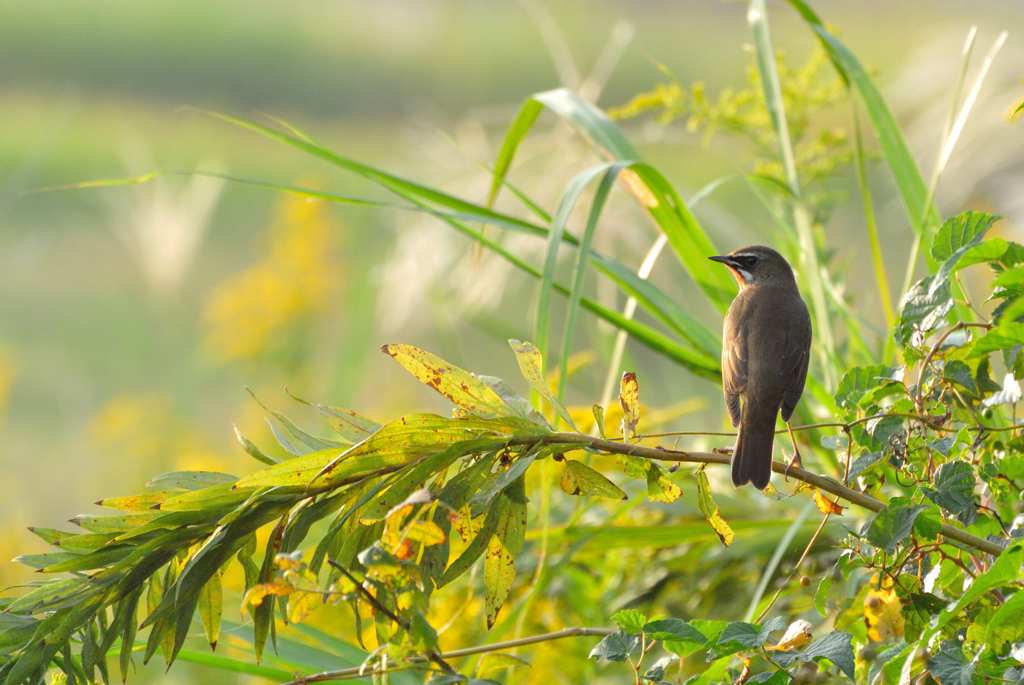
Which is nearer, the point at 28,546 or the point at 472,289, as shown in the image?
the point at 472,289

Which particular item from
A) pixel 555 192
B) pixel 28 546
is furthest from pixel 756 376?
pixel 28 546

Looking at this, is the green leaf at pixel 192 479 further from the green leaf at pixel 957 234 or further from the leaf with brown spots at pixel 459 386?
the green leaf at pixel 957 234

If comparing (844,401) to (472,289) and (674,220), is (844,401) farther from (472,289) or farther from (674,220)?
(472,289)

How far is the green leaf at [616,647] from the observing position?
0.51m

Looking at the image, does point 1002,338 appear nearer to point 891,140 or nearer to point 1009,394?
point 1009,394

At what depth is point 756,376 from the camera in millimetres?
986

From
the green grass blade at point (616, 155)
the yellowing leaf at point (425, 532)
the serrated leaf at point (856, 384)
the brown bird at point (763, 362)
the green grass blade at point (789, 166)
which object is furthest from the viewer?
the green grass blade at point (789, 166)

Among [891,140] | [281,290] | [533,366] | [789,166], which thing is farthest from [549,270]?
[281,290]

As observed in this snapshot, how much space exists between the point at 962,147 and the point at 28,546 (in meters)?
2.39

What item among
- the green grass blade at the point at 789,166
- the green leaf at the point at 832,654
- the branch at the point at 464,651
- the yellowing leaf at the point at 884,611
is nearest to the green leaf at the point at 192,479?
the branch at the point at 464,651

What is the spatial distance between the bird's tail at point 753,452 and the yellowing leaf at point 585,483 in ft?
0.99

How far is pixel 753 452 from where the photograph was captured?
88 cm

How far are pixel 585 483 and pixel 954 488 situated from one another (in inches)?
9.6

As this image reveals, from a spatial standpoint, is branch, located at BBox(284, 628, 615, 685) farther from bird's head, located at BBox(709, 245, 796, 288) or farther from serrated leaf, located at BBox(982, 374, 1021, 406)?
bird's head, located at BBox(709, 245, 796, 288)
